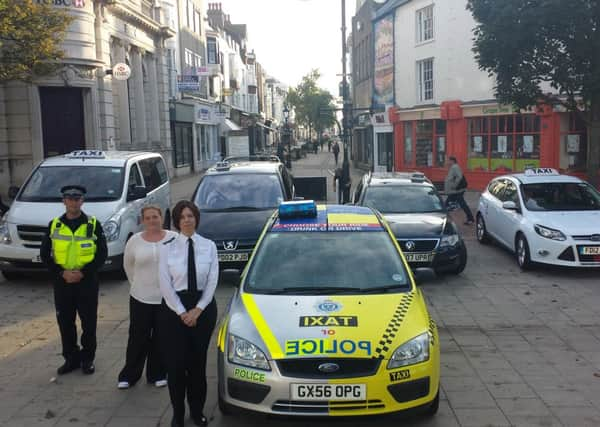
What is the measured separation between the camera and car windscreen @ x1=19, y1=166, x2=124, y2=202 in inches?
400

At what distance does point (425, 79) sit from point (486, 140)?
195 inches

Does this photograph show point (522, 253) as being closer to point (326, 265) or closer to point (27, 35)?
point (326, 265)

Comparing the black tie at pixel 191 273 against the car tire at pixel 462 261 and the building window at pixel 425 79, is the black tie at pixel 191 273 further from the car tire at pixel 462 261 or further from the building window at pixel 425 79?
the building window at pixel 425 79

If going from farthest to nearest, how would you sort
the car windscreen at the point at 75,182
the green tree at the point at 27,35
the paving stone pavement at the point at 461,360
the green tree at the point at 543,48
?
the green tree at the point at 27,35, the green tree at the point at 543,48, the car windscreen at the point at 75,182, the paving stone pavement at the point at 461,360

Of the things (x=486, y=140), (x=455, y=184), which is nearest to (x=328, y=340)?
(x=455, y=184)

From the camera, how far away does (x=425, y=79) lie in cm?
2734

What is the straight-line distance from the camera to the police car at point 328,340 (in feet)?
14.0

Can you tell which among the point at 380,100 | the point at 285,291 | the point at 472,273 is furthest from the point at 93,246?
the point at 380,100

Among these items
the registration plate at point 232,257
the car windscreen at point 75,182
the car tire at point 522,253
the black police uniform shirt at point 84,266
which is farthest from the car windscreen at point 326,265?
the car windscreen at point 75,182

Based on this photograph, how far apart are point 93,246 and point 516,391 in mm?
4039

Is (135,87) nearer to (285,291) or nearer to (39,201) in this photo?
(39,201)

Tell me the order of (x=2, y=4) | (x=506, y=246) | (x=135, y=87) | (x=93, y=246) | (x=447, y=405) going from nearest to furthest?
(x=447, y=405), (x=93, y=246), (x=506, y=246), (x=2, y=4), (x=135, y=87)

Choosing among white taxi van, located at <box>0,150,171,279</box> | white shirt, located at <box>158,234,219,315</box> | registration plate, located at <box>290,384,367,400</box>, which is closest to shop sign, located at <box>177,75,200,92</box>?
white taxi van, located at <box>0,150,171,279</box>

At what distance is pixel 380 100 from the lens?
32188mm
